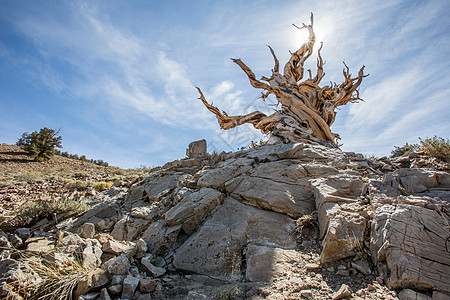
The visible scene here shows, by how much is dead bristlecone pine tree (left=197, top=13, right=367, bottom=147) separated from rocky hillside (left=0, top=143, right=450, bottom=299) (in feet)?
16.2

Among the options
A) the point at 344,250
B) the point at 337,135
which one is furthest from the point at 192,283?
the point at 337,135

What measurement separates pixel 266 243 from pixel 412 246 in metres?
2.16

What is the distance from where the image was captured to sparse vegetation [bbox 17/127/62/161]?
21.1 meters

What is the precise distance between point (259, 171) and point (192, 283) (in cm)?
358

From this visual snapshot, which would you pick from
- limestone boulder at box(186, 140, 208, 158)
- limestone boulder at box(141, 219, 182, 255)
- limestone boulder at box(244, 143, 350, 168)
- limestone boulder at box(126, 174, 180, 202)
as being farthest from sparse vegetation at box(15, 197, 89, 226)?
limestone boulder at box(244, 143, 350, 168)

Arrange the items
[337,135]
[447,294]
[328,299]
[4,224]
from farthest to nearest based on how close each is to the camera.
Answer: [337,135]
[4,224]
[328,299]
[447,294]

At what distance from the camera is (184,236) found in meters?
4.82

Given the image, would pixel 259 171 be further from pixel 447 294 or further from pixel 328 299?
pixel 447 294

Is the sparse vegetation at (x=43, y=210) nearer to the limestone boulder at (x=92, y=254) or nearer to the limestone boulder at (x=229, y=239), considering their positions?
the limestone boulder at (x=92, y=254)

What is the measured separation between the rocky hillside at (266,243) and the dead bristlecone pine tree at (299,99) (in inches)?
194

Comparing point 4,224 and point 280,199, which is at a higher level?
point 280,199

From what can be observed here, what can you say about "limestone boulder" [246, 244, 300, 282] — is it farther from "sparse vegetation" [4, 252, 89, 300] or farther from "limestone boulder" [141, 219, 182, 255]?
"sparse vegetation" [4, 252, 89, 300]

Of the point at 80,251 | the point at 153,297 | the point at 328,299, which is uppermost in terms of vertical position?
the point at 328,299

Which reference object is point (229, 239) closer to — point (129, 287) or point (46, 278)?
point (129, 287)
